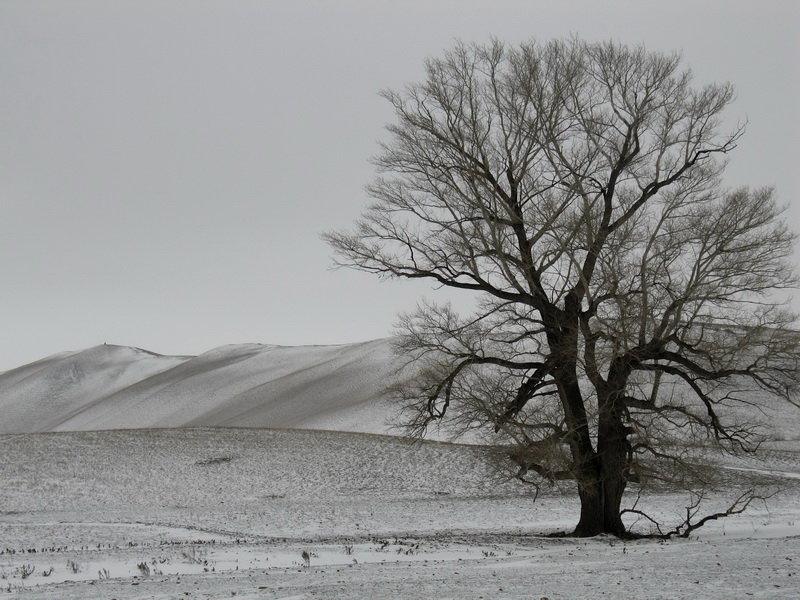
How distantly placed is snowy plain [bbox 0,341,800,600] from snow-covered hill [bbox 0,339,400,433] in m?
1.80

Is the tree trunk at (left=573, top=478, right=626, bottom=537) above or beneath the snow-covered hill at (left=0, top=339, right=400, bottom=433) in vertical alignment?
beneath

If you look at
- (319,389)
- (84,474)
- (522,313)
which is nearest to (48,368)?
(319,389)

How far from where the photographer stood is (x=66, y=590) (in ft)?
41.6

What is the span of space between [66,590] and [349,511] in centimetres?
1692

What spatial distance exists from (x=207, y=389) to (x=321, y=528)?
71916mm

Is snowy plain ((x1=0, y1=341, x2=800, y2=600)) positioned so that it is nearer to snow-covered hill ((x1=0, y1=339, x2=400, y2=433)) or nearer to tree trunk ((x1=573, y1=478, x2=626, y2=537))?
tree trunk ((x1=573, y1=478, x2=626, y2=537))

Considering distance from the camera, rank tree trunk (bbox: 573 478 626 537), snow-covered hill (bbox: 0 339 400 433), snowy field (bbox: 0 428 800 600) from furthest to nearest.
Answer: snow-covered hill (bbox: 0 339 400 433), tree trunk (bbox: 573 478 626 537), snowy field (bbox: 0 428 800 600)

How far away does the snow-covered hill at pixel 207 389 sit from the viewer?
237 ft

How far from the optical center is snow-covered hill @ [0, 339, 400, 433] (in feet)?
237

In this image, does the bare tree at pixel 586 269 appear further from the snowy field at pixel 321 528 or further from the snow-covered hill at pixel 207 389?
the snow-covered hill at pixel 207 389

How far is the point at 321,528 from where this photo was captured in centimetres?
2494

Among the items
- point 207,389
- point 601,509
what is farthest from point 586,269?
point 207,389

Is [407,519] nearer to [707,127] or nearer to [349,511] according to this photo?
[349,511]

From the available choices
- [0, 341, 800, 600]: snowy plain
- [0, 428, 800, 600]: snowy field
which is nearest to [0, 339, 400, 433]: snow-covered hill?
[0, 341, 800, 600]: snowy plain
